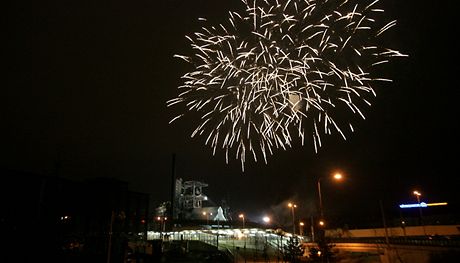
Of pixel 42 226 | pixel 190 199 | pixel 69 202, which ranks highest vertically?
pixel 190 199

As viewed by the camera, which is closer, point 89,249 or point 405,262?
point 405,262

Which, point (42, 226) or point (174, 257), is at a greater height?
point (42, 226)

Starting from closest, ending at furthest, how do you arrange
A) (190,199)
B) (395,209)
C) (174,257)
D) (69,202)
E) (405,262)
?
(405,262), (174,257), (69,202), (395,209), (190,199)

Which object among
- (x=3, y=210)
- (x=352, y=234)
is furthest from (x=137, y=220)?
(x=352, y=234)

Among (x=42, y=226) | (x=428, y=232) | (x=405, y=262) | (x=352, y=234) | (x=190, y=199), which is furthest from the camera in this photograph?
(x=190, y=199)

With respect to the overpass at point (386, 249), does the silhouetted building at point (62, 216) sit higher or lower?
higher

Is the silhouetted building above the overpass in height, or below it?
above

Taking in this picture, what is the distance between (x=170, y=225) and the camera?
348ft

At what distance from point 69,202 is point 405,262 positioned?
46761 mm

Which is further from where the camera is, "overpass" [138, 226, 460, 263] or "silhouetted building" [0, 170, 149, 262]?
"silhouetted building" [0, 170, 149, 262]

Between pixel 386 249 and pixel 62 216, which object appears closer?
pixel 386 249

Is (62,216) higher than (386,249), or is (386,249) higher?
(62,216)

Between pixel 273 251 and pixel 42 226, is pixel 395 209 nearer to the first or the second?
pixel 273 251

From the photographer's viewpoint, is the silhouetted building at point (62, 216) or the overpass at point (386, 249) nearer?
the overpass at point (386, 249)
